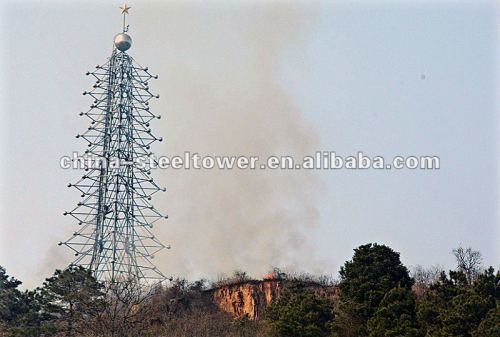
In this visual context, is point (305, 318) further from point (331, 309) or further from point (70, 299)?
point (70, 299)

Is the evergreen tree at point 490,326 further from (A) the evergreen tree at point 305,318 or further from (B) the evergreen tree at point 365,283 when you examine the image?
(A) the evergreen tree at point 305,318

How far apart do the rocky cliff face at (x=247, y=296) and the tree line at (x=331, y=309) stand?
42.1 feet

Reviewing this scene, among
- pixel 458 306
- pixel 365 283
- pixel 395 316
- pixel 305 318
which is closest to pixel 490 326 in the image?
pixel 458 306

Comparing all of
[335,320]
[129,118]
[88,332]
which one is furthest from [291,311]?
[129,118]

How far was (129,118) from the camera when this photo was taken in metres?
37.6

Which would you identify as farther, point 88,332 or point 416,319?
point 88,332

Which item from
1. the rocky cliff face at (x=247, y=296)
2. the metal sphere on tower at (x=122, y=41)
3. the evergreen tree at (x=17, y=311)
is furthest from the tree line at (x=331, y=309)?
the metal sphere on tower at (x=122, y=41)

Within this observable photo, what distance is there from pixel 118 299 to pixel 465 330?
13233 millimetres

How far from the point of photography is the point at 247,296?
143 ft

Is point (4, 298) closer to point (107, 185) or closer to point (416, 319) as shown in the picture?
point (107, 185)

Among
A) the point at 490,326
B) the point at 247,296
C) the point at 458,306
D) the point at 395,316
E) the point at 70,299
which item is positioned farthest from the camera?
the point at 247,296

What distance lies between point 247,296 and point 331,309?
19243 mm

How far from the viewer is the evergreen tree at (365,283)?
21.9m

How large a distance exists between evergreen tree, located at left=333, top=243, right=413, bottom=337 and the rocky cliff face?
20170 mm
